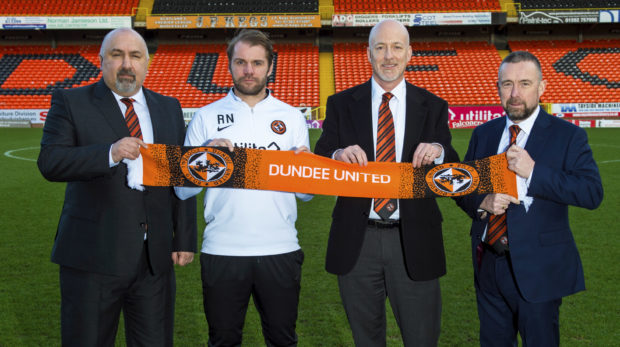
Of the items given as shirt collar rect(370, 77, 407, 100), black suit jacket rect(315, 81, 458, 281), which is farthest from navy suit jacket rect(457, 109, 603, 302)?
shirt collar rect(370, 77, 407, 100)

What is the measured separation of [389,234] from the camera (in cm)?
254

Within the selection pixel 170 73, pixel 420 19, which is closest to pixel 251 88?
pixel 420 19

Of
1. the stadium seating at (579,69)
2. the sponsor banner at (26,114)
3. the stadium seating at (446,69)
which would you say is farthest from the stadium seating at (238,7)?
the stadium seating at (579,69)

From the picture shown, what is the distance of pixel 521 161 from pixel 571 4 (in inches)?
1195

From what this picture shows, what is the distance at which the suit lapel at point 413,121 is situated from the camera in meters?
2.58

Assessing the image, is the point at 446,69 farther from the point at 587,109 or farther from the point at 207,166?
the point at 207,166

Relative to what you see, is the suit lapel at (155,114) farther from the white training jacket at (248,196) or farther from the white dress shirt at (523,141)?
the white dress shirt at (523,141)

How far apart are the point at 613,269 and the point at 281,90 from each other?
853 inches

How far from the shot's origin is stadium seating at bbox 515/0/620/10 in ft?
90.5

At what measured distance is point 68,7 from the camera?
97.7 feet

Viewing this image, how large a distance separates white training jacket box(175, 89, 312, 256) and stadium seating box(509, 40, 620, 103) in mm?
24242

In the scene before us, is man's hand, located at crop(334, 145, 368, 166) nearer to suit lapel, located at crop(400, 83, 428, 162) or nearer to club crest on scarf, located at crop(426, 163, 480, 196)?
suit lapel, located at crop(400, 83, 428, 162)

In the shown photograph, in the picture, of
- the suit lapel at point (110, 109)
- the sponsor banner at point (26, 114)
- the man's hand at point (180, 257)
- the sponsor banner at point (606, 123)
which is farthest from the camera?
the sponsor banner at point (26, 114)

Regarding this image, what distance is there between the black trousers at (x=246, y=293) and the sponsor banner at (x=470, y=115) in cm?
1978
